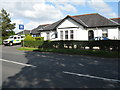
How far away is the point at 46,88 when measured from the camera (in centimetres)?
479

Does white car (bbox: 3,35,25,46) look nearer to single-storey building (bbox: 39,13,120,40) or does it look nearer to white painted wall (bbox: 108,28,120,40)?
single-storey building (bbox: 39,13,120,40)

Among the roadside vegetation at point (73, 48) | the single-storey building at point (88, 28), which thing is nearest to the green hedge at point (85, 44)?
the roadside vegetation at point (73, 48)

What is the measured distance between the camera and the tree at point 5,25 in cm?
4091

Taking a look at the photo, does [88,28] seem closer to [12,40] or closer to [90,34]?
[90,34]

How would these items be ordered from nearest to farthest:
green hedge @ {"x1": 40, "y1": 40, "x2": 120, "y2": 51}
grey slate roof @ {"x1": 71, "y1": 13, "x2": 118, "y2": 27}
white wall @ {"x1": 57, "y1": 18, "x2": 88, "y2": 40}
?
green hedge @ {"x1": 40, "y1": 40, "x2": 120, "y2": 51} < grey slate roof @ {"x1": 71, "y1": 13, "x2": 118, "y2": 27} < white wall @ {"x1": 57, "y1": 18, "x2": 88, "y2": 40}

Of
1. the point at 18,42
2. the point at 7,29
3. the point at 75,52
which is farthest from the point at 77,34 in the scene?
the point at 7,29

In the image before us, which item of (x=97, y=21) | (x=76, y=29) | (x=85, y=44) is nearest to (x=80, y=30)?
(x=76, y=29)

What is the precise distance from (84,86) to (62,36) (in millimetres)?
20170

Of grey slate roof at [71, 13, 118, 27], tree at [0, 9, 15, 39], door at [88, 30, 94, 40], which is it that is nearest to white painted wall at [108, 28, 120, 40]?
grey slate roof at [71, 13, 118, 27]

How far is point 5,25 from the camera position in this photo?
1625 inches

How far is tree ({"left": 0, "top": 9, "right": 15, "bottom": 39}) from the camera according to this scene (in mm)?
40906

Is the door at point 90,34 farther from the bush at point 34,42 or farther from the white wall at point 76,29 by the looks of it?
the bush at point 34,42

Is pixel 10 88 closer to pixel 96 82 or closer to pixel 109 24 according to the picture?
pixel 96 82

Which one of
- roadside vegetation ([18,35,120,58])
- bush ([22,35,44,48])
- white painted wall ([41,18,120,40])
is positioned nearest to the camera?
roadside vegetation ([18,35,120,58])
